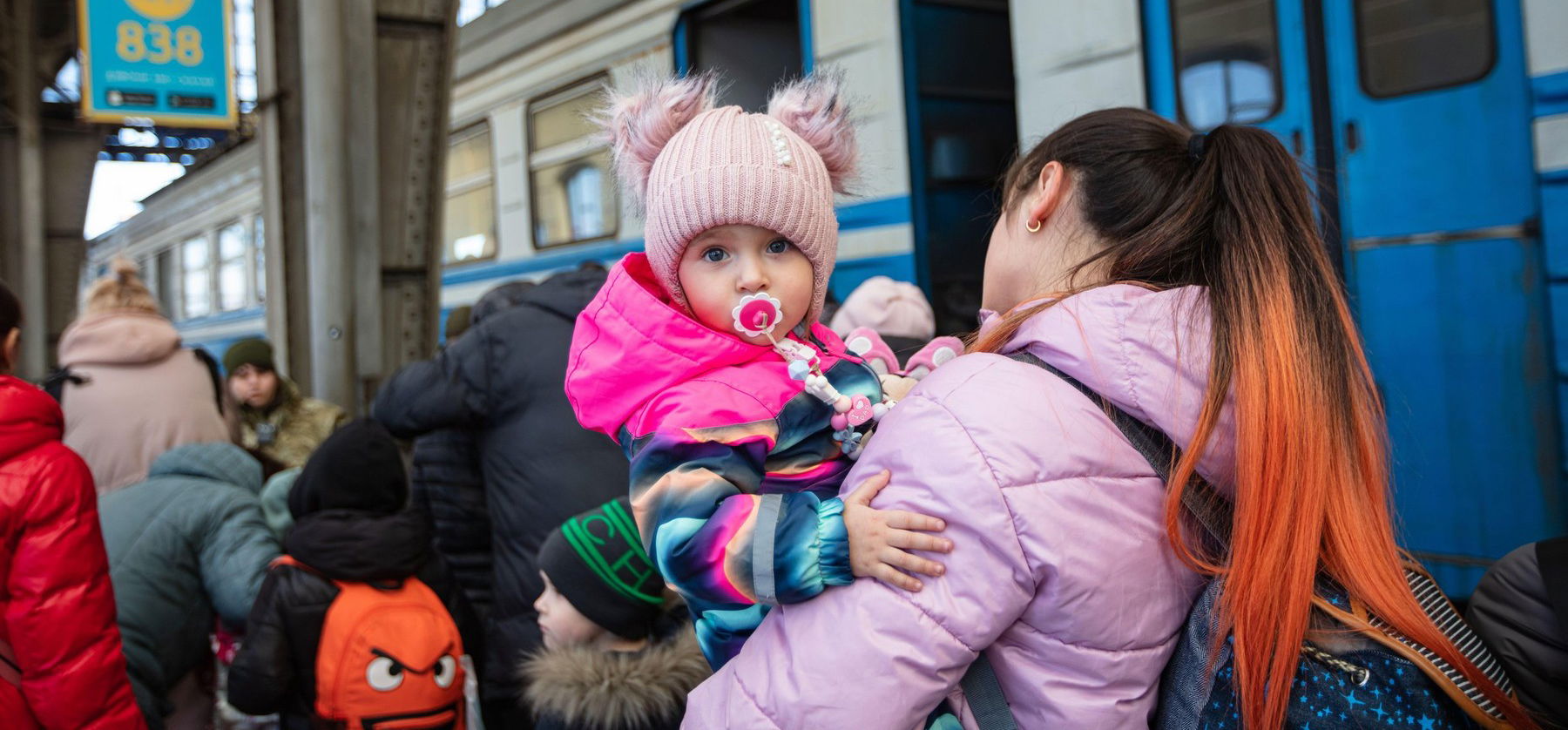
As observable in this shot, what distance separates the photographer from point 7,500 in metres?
2.12

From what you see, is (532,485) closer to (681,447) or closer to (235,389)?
(681,447)

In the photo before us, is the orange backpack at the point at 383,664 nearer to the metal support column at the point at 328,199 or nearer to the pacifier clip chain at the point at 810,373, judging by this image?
the pacifier clip chain at the point at 810,373

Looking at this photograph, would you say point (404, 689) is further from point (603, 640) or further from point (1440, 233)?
point (1440, 233)

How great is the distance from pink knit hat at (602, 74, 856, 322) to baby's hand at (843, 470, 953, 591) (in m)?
0.50

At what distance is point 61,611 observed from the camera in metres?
2.14

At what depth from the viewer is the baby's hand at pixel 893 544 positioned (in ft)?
3.24

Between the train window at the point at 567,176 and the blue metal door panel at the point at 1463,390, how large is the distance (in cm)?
Answer: 400

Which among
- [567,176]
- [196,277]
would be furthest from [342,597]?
[196,277]

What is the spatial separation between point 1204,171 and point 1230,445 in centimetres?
33

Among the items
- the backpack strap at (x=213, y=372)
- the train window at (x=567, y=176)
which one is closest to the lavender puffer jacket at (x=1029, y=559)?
the backpack strap at (x=213, y=372)

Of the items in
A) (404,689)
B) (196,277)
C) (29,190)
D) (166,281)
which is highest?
(29,190)

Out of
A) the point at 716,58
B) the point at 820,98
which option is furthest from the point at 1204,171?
the point at 716,58

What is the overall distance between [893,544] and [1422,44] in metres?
2.80

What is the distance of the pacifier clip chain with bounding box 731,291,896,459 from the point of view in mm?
1266
